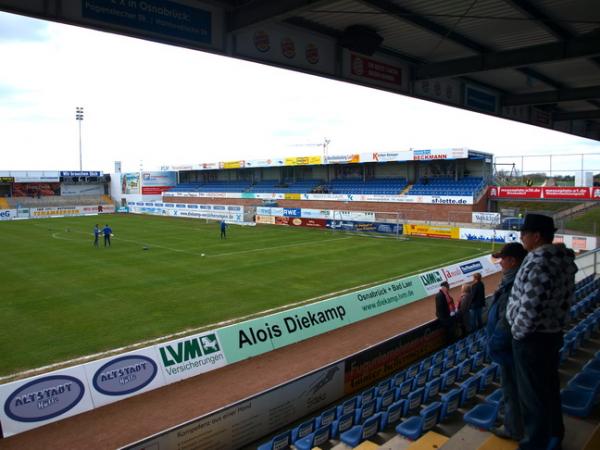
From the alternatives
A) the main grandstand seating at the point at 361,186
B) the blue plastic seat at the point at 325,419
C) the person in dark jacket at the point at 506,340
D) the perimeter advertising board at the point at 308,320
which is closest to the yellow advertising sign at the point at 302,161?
the main grandstand seating at the point at 361,186

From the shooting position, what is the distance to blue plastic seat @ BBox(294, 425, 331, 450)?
6344 mm

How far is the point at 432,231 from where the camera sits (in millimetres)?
37531

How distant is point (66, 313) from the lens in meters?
16.2

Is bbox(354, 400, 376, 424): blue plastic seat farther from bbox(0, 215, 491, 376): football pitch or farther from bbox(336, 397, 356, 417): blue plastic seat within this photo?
bbox(0, 215, 491, 376): football pitch

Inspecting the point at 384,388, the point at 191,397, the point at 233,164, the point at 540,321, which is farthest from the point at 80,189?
the point at 540,321

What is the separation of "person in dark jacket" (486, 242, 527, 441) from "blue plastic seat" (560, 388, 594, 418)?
0.86 m

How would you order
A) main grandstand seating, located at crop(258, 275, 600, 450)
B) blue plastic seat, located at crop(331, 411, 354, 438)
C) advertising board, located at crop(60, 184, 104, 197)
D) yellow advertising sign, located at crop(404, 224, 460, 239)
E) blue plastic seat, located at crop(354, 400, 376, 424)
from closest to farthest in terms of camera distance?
main grandstand seating, located at crop(258, 275, 600, 450)
blue plastic seat, located at crop(331, 411, 354, 438)
blue plastic seat, located at crop(354, 400, 376, 424)
yellow advertising sign, located at crop(404, 224, 460, 239)
advertising board, located at crop(60, 184, 104, 197)

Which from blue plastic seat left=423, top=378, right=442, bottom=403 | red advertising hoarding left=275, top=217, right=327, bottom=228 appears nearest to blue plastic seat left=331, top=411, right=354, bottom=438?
blue plastic seat left=423, top=378, right=442, bottom=403

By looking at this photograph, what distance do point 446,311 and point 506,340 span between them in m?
→ 7.83

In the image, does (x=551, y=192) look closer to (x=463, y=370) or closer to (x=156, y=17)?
(x=463, y=370)

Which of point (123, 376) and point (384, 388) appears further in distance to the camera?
point (123, 376)

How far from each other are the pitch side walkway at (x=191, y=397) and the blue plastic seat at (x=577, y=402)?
6757mm

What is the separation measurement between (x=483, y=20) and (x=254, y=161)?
56.4 m

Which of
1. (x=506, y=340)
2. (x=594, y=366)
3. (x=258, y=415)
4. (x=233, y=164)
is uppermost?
(x=233, y=164)
